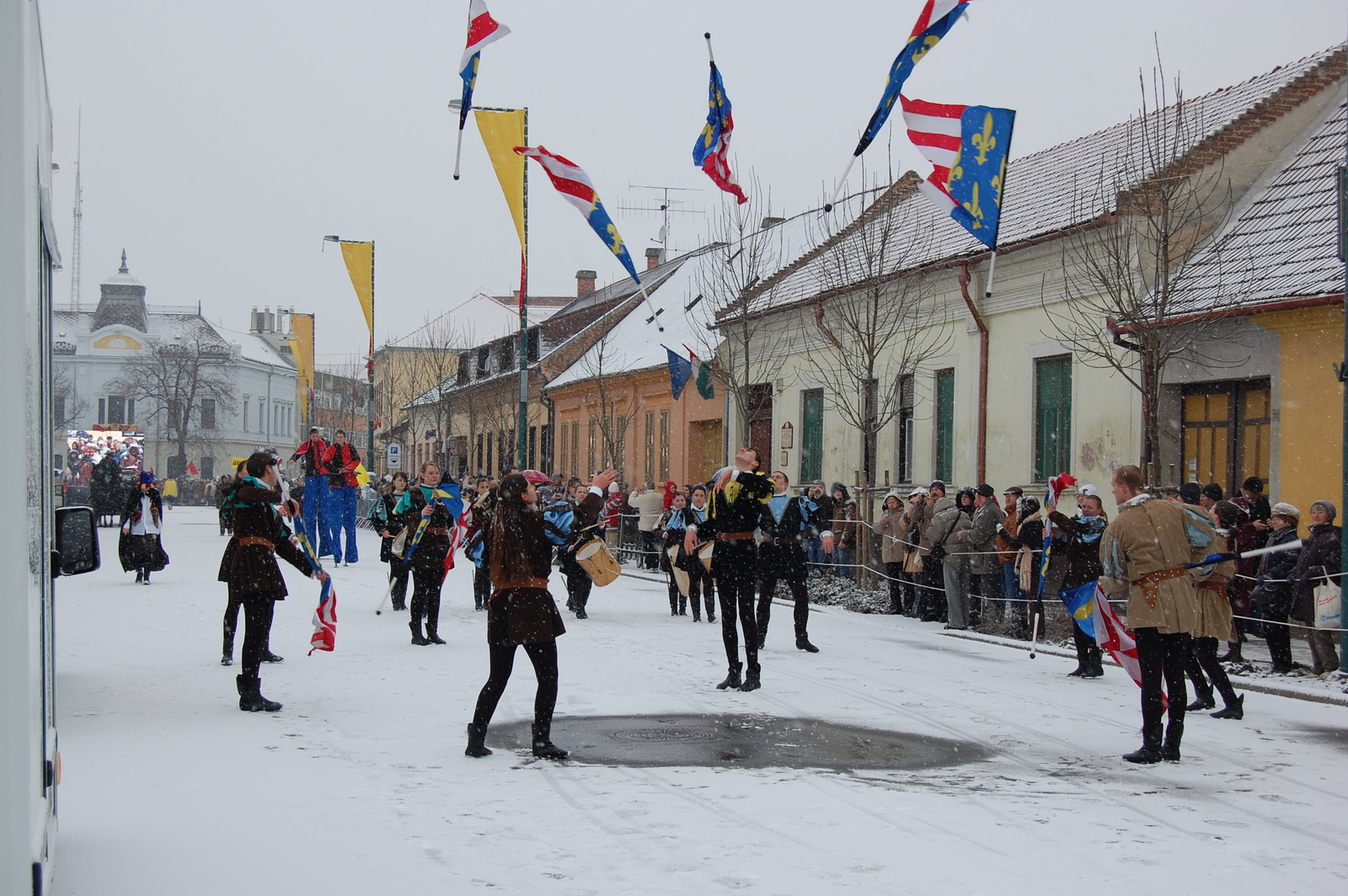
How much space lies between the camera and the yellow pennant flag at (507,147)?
74.5ft

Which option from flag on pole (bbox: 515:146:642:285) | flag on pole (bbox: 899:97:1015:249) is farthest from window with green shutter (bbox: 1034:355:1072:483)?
flag on pole (bbox: 515:146:642:285)

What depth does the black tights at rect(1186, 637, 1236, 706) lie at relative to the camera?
33.0ft

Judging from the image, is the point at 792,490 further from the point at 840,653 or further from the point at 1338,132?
the point at 840,653

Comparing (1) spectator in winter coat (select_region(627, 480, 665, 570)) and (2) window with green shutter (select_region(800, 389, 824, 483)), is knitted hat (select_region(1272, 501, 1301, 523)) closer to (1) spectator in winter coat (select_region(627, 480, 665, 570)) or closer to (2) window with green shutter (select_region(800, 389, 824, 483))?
(1) spectator in winter coat (select_region(627, 480, 665, 570))

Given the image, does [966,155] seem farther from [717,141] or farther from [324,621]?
[324,621]

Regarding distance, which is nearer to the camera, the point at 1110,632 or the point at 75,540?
the point at 75,540

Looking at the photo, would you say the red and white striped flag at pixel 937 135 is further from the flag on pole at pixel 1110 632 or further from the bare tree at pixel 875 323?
the flag on pole at pixel 1110 632

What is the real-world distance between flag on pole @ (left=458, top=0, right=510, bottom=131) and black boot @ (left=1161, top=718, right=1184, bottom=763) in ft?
46.3

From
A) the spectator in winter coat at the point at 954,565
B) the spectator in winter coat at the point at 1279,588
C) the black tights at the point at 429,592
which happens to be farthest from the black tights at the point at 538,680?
the spectator in winter coat at the point at 954,565

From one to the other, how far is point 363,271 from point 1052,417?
18.1 meters

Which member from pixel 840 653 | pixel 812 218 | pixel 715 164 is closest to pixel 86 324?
pixel 812 218

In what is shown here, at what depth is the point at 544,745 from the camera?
807 centimetres

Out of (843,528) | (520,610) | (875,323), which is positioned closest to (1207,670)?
(520,610)

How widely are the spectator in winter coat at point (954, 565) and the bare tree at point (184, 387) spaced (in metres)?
63.7
